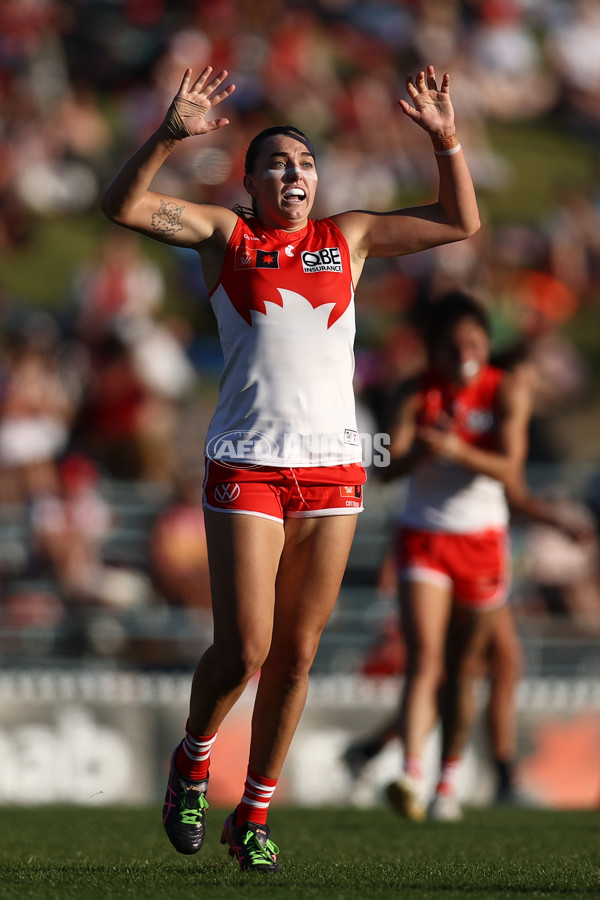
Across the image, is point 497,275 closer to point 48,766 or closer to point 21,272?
point 21,272

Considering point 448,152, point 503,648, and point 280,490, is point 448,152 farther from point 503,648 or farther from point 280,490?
point 503,648

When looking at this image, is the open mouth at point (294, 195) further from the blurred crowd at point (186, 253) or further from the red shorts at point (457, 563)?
the blurred crowd at point (186, 253)

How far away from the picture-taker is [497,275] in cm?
1367

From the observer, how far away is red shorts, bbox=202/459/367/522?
4156mm

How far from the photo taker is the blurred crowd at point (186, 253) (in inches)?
423

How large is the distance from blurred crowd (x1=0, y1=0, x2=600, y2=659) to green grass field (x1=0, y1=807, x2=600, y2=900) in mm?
3036

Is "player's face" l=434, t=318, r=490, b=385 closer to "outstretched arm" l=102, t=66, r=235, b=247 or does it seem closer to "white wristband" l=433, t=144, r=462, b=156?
"white wristband" l=433, t=144, r=462, b=156

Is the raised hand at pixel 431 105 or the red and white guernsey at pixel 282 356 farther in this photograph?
the raised hand at pixel 431 105

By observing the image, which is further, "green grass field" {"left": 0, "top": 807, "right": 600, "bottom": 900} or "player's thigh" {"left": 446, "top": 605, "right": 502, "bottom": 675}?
"player's thigh" {"left": 446, "top": 605, "right": 502, "bottom": 675}

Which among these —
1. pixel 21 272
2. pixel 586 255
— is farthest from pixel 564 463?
pixel 21 272

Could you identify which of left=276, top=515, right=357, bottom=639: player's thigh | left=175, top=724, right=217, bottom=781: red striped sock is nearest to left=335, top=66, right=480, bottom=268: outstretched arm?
left=276, top=515, right=357, bottom=639: player's thigh

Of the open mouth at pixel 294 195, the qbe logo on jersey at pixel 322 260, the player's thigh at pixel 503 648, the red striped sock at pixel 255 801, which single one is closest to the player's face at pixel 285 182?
the open mouth at pixel 294 195

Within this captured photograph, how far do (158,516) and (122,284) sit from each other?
3235 millimetres

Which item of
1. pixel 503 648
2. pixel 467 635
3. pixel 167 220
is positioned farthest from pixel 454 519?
pixel 167 220
